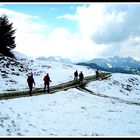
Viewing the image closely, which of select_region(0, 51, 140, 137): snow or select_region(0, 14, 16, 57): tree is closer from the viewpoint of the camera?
select_region(0, 51, 140, 137): snow

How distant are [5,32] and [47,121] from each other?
36.9 m

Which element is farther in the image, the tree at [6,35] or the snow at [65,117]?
the tree at [6,35]

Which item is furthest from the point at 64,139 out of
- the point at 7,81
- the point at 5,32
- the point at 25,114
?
the point at 5,32

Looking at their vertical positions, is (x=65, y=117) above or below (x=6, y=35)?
below

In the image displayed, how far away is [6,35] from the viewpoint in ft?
179

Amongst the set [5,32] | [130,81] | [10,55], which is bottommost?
[130,81]

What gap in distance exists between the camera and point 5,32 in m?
54.6

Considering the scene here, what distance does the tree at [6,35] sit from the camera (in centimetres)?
5428

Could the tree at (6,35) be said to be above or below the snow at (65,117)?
above

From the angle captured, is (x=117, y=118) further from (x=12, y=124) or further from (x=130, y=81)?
(x=130, y=81)

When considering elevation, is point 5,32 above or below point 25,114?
above

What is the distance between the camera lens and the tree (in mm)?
54278

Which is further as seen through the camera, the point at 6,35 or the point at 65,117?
the point at 6,35

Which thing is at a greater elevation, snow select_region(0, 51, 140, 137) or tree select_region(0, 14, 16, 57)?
tree select_region(0, 14, 16, 57)
